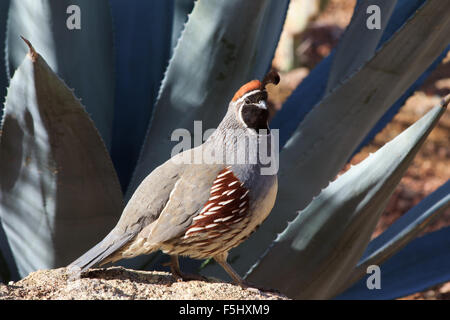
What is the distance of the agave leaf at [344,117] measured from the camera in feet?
7.77

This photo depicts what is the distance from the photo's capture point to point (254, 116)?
191 centimetres

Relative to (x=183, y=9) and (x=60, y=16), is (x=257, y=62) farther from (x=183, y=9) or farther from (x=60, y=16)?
(x=60, y=16)

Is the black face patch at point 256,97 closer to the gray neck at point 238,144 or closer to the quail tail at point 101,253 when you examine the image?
the gray neck at point 238,144

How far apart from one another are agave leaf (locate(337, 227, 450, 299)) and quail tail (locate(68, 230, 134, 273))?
137 cm

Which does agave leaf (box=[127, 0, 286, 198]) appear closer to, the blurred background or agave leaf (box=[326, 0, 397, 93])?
agave leaf (box=[326, 0, 397, 93])

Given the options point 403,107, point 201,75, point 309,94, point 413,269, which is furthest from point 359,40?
point 403,107

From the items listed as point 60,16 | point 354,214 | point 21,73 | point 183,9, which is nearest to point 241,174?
point 354,214

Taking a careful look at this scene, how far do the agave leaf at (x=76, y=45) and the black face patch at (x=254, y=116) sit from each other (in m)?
0.86

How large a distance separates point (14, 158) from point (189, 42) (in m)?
0.77

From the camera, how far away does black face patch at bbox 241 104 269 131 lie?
190cm

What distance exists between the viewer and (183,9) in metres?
2.82

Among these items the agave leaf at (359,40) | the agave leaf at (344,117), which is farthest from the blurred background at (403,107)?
the agave leaf at (344,117)

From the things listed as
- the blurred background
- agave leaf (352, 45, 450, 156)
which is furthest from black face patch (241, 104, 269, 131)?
the blurred background

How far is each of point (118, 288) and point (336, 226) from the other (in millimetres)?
869
